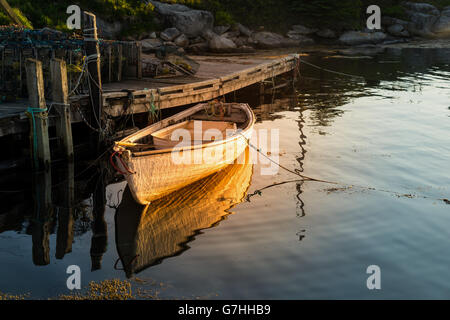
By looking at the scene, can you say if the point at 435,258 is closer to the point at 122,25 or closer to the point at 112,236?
the point at 112,236

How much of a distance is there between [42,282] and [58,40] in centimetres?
992

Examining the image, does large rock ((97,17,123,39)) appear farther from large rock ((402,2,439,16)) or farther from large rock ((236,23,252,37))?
large rock ((402,2,439,16))

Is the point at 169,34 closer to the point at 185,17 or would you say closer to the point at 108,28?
the point at 185,17

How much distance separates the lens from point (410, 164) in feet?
48.0

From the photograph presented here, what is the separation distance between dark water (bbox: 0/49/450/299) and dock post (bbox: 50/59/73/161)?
1252 mm

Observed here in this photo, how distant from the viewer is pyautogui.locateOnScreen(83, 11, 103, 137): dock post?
1323cm

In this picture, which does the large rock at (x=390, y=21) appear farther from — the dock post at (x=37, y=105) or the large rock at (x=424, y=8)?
the dock post at (x=37, y=105)

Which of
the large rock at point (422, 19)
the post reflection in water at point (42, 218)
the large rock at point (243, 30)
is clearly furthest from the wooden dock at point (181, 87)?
the large rock at point (422, 19)

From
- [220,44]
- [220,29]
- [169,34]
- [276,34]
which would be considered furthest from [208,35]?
[276,34]

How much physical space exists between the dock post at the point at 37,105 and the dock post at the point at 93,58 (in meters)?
1.63

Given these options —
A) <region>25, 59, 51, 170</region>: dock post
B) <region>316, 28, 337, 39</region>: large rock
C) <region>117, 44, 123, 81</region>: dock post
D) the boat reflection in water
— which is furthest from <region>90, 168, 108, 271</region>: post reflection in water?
<region>316, 28, 337, 39</region>: large rock

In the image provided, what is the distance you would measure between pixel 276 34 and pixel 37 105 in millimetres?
40355
